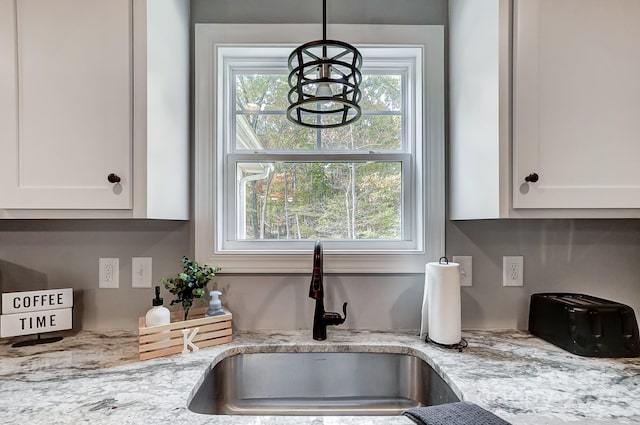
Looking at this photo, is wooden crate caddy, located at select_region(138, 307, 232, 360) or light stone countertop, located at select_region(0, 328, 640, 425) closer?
light stone countertop, located at select_region(0, 328, 640, 425)

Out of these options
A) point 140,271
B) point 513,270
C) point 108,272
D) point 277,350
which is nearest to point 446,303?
point 513,270

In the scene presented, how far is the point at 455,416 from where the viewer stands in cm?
72

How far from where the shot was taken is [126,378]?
94 centimetres

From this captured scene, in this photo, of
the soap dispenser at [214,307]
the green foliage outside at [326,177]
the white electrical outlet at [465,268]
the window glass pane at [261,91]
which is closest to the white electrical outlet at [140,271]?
the soap dispenser at [214,307]

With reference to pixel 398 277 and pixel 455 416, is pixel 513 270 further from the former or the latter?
pixel 455 416

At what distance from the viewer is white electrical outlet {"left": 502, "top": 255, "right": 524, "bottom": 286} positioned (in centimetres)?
140

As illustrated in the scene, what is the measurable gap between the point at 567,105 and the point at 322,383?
127 centimetres

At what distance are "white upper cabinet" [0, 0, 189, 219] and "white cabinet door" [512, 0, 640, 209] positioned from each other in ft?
3.97

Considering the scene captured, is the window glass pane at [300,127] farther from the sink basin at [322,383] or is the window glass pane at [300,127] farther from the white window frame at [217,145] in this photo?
the sink basin at [322,383]

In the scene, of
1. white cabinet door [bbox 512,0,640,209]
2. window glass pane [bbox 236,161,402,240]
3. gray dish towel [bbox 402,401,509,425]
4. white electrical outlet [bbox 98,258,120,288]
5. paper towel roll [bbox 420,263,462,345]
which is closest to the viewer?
gray dish towel [bbox 402,401,509,425]

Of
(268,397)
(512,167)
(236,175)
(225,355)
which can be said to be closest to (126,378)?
(225,355)

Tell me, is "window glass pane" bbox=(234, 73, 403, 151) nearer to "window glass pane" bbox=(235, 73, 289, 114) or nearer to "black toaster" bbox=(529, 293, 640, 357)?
"window glass pane" bbox=(235, 73, 289, 114)

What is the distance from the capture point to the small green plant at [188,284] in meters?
1.18

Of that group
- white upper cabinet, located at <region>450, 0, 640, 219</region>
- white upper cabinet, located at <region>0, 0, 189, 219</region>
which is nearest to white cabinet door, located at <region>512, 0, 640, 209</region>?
white upper cabinet, located at <region>450, 0, 640, 219</region>
